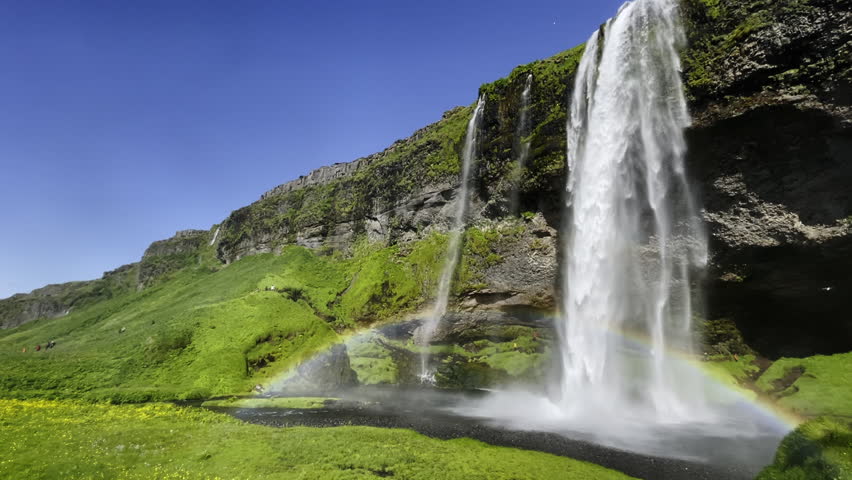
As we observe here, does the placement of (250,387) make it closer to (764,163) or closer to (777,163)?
(764,163)

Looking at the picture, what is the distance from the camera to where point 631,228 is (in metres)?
28.9

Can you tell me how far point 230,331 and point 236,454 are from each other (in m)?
25.9

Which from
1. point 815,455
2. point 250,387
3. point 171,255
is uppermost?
point 171,255

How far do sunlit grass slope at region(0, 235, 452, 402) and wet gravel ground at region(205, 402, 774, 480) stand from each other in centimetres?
954

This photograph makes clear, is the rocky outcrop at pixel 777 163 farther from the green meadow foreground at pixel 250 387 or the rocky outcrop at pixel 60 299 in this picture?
the rocky outcrop at pixel 60 299

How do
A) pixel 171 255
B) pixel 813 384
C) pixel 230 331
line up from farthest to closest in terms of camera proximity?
pixel 171 255 < pixel 230 331 < pixel 813 384

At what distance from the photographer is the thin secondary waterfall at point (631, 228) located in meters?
26.5

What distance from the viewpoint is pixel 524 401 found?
2944 cm

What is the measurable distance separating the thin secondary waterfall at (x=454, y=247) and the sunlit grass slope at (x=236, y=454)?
17091 millimetres

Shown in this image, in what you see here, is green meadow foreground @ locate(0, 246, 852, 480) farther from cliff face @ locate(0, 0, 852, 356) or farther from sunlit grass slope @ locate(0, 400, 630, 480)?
cliff face @ locate(0, 0, 852, 356)

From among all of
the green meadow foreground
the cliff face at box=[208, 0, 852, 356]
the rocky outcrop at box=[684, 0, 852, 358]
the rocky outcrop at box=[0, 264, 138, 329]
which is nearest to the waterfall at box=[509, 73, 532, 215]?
the cliff face at box=[208, 0, 852, 356]

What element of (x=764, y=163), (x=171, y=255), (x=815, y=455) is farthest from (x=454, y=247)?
(x=171, y=255)

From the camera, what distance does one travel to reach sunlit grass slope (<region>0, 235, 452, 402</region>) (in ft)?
102

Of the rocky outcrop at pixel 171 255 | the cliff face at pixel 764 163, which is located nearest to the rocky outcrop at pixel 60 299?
the rocky outcrop at pixel 171 255
